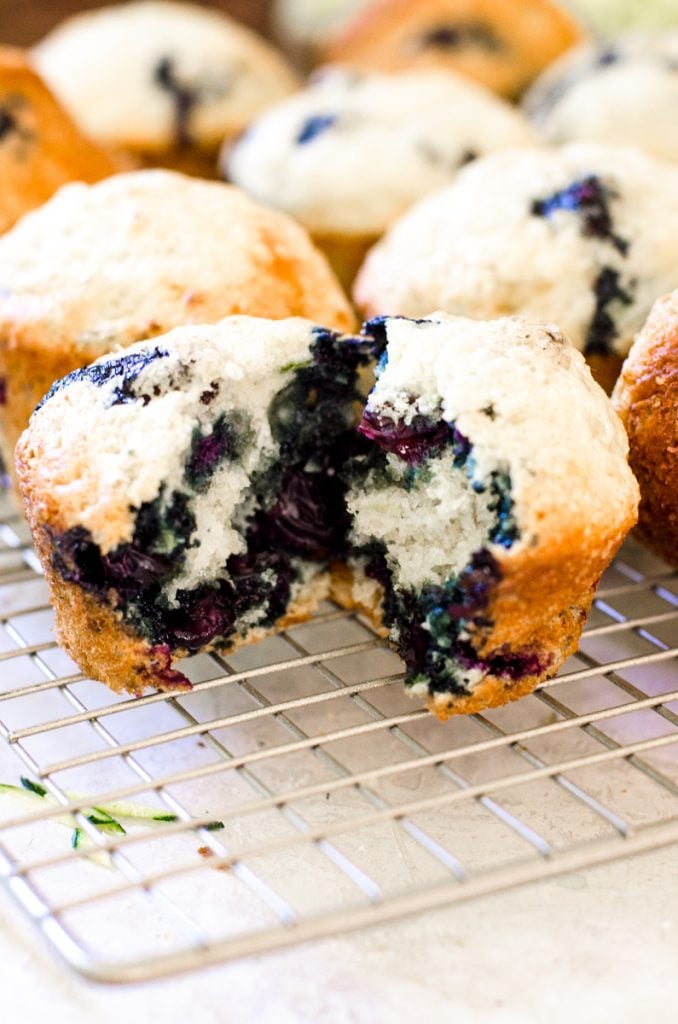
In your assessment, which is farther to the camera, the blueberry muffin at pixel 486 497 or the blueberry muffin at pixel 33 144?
the blueberry muffin at pixel 33 144

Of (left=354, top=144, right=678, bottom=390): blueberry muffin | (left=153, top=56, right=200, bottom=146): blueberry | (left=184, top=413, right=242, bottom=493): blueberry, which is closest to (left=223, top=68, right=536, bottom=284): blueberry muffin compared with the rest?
(left=153, top=56, right=200, bottom=146): blueberry

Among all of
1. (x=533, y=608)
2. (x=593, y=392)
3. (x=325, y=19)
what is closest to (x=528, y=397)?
(x=593, y=392)

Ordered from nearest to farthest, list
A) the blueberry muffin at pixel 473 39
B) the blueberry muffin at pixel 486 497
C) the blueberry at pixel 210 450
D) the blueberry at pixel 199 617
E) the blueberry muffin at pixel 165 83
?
the blueberry muffin at pixel 486 497
the blueberry at pixel 210 450
the blueberry at pixel 199 617
the blueberry muffin at pixel 165 83
the blueberry muffin at pixel 473 39

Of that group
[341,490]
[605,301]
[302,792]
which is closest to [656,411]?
[605,301]

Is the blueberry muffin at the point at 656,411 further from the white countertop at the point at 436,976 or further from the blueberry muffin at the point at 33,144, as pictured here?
the blueberry muffin at the point at 33,144

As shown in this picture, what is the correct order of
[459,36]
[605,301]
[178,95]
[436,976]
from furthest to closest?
[459,36] < [178,95] < [605,301] < [436,976]

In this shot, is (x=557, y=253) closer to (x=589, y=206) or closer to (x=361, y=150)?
(x=589, y=206)

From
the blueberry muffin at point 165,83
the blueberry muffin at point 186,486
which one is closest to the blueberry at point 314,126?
the blueberry muffin at point 165,83
